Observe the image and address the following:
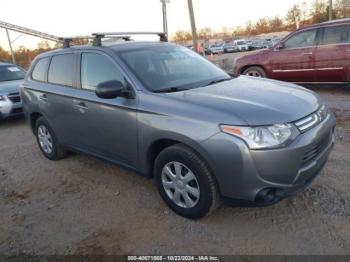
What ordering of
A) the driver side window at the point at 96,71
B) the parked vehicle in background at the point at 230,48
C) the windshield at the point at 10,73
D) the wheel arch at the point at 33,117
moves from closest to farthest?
the driver side window at the point at 96,71
the wheel arch at the point at 33,117
the windshield at the point at 10,73
the parked vehicle in background at the point at 230,48

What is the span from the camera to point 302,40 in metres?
8.58

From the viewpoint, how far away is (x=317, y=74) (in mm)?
8336

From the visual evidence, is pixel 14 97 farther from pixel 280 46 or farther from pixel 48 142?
pixel 280 46

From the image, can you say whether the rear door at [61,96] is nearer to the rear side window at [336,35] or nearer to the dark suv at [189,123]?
the dark suv at [189,123]

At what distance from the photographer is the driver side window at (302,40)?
27.5 ft

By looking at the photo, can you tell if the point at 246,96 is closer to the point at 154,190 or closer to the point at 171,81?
the point at 171,81

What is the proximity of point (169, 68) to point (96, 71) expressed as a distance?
0.87 meters

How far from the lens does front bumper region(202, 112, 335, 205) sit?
275 centimetres

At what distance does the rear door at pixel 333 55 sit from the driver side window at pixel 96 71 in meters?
6.08

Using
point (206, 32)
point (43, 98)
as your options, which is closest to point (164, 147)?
point (43, 98)

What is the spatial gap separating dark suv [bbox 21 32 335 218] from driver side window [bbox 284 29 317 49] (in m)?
5.04

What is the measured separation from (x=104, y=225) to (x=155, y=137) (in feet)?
3.40

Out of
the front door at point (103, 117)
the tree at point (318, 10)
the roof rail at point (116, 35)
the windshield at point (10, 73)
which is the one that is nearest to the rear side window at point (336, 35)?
the roof rail at point (116, 35)

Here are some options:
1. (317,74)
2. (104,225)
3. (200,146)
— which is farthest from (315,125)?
(317,74)
